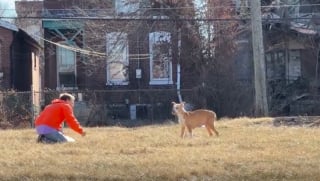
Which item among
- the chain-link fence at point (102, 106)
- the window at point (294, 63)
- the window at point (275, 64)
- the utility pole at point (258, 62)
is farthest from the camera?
the window at point (294, 63)

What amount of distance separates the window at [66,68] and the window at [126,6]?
3.50m

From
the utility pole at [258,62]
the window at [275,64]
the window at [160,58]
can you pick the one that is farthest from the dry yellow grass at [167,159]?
the window at [275,64]

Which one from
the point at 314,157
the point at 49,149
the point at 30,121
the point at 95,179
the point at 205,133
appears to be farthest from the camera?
the point at 30,121

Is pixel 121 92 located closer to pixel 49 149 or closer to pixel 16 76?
pixel 16 76

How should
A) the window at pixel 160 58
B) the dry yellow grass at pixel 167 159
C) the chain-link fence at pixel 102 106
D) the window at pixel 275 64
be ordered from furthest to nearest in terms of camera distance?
the window at pixel 275 64 < the window at pixel 160 58 < the chain-link fence at pixel 102 106 < the dry yellow grass at pixel 167 159

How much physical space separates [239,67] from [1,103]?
12.0m

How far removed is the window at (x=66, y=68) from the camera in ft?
119

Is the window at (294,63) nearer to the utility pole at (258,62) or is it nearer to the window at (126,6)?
the window at (126,6)

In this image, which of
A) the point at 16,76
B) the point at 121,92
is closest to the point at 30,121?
the point at 121,92

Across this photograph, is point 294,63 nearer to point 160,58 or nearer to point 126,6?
point 160,58

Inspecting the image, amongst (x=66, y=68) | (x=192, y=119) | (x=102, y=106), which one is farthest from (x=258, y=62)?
(x=66, y=68)

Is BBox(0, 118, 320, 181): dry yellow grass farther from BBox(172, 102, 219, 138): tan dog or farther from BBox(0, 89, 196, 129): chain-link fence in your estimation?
BBox(0, 89, 196, 129): chain-link fence

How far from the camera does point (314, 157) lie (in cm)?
1152

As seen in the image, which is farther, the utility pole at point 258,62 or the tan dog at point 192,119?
the utility pole at point 258,62
